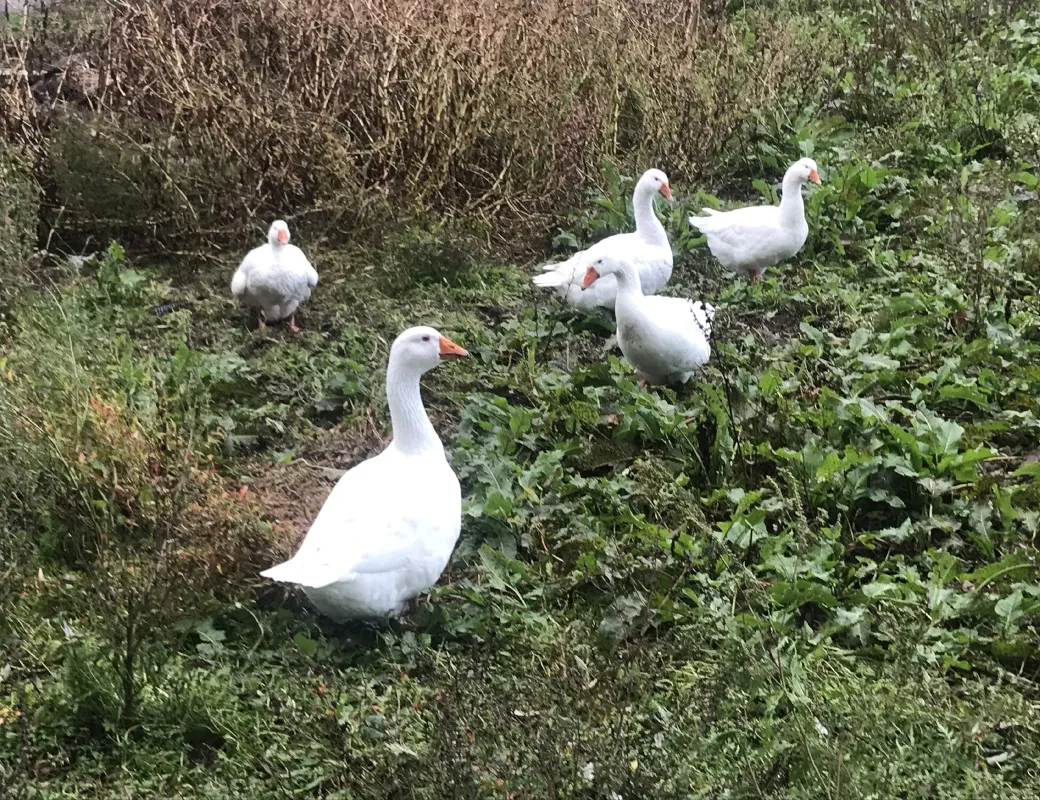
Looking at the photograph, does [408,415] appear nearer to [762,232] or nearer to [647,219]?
[647,219]

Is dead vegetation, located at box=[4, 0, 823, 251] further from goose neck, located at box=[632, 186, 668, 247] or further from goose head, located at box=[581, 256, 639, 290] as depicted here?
goose head, located at box=[581, 256, 639, 290]

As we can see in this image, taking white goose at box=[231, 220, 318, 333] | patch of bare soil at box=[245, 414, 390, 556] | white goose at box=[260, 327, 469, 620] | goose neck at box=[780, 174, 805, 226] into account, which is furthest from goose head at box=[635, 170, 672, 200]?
white goose at box=[260, 327, 469, 620]

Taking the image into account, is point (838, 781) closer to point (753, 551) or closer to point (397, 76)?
point (753, 551)

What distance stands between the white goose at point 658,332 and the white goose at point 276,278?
5.38 feet

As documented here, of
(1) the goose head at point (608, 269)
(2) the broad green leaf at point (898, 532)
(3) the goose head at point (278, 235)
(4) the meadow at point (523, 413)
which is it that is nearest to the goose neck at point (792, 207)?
(4) the meadow at point (523, 413)

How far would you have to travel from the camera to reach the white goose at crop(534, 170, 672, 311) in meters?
Result: 5.52

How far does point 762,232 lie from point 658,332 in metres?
1.39

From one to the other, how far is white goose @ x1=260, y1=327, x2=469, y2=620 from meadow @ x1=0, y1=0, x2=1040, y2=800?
0.19m

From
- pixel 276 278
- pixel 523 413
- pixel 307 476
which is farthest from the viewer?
pixel 276 278

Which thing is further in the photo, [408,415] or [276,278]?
[276,278]

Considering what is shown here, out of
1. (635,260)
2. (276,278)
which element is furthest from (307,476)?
(635,260)

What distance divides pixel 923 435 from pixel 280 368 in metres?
3.01

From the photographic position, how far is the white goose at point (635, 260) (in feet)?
18.1

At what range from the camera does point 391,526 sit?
3477 millimetres
